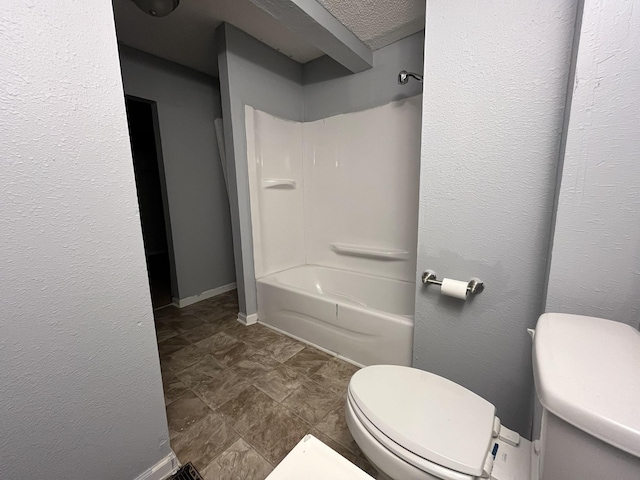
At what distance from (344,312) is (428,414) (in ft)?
2.96

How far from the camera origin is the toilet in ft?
1.47

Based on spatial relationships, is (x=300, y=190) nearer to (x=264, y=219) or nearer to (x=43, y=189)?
(x=264, y=219)

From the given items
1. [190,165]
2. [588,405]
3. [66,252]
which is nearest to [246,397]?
[66,252]

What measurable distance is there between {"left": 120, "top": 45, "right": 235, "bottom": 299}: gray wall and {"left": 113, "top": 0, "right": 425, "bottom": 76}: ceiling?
8.3 inches

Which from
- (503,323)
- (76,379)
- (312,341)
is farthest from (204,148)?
(503,323)

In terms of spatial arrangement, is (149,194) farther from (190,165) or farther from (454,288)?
(454,288)

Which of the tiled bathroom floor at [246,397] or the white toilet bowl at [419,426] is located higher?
the white toilet bowl at [419,426]

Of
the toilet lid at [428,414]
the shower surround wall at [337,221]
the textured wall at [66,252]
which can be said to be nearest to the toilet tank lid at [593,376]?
the toilet lid at [428,414]

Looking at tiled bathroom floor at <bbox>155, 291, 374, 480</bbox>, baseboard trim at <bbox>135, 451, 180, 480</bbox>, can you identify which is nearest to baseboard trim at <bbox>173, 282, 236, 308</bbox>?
tiled bathroom floor at <bbox>155, 291, 374, 480</bbox>

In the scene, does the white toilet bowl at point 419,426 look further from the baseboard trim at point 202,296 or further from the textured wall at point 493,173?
the baseboard trim at point 202,296

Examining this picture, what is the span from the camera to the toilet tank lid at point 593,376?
16.9 inches

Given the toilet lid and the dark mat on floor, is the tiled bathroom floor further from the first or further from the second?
the toilet lid

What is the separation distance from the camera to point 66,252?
0.70 m

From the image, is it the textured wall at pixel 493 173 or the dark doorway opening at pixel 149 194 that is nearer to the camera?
the textured wall at pixel 493 173
